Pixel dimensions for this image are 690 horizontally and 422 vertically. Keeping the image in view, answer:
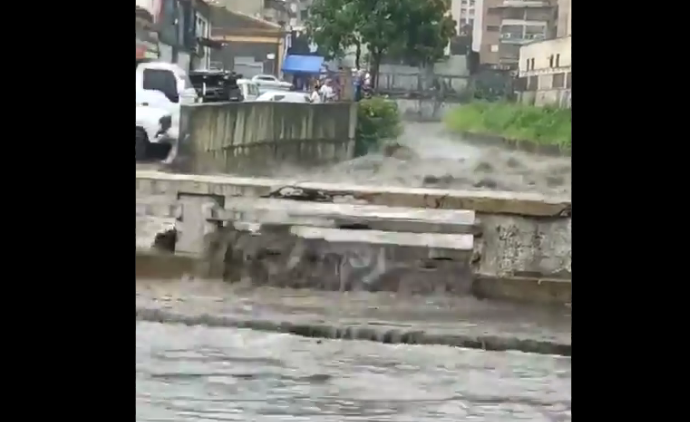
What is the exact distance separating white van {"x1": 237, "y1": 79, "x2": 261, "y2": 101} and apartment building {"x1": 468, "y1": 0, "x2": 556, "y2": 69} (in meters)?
0.40

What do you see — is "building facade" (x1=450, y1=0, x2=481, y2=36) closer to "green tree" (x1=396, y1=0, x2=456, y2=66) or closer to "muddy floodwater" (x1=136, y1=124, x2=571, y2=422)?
"green tree" (x1=396, y1=0, x2=456, y2=66)

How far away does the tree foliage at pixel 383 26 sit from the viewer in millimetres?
1288

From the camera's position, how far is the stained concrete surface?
1280 millimetres

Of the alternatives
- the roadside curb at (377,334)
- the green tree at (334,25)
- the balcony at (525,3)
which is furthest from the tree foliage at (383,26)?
the roadside curb at (377,334)

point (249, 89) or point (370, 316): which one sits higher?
point (249, 89)

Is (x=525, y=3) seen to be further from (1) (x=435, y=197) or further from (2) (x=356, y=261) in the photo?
(2) (x=356, y=261)

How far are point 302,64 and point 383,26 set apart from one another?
0.16 metres

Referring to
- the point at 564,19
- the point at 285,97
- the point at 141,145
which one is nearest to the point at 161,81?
the point at 141,145

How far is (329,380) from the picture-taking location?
4.07ft

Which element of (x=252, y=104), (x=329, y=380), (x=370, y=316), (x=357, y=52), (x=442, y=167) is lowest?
(x=329, y=380)

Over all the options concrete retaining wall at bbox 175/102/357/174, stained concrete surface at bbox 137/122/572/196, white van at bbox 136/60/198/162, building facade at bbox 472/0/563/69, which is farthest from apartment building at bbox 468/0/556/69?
white van at bbox 136/60/198/162
